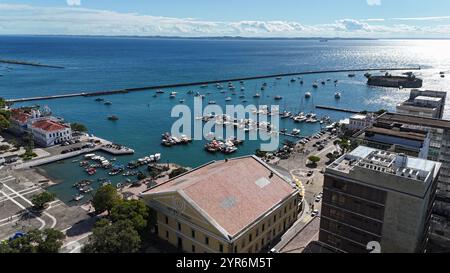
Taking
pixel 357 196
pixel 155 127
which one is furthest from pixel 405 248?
pixel 155 127

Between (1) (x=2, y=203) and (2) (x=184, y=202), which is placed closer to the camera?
(2) (x=184, y=202)

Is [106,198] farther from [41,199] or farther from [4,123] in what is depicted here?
[4,123]

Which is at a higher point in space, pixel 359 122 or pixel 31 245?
pixel 359 122

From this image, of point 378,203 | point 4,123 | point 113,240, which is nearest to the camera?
point 113,240

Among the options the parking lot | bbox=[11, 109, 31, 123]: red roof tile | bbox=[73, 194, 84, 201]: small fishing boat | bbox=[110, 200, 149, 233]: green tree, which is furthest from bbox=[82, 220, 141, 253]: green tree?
bbox=[11, 109, 31, 123]: red roof tile

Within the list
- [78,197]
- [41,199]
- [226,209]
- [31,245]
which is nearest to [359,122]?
[226,209]

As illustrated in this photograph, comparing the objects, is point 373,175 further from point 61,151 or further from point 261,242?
point 61,151
